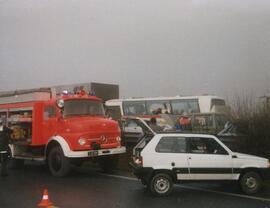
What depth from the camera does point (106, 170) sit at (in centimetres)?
1603

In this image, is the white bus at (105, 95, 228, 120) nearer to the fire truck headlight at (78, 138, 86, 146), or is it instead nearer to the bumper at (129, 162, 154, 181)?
the fire truck headlight at (78, 138, 86, 146)

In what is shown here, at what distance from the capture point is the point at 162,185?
11.2m

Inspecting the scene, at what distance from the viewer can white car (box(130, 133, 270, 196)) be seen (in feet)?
36.6

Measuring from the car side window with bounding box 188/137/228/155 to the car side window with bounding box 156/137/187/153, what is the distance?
0.18 meters

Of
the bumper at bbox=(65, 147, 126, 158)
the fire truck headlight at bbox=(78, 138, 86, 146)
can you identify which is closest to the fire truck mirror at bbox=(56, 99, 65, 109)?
the fire truck headlight at bbox=(78, 138, 86, 146)

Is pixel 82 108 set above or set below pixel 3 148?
above

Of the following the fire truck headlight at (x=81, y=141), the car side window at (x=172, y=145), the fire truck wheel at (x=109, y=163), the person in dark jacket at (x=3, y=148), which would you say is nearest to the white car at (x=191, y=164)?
the car side window at (x=172, y=145)

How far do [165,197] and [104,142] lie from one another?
14.5ft

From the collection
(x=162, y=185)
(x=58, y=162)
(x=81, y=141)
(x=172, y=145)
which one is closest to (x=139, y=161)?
(x=162, y=185)

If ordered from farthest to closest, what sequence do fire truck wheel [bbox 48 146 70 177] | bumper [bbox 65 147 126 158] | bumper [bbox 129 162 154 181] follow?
1. fire truck wheel [bbox 48 146 70 177]
2. bumper [bbox 65 147 126 158]
3. bumper [bbox 129 162 154 181]

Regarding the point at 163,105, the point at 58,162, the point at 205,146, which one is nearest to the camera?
the point at 205,146

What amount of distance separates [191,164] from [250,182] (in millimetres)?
1595

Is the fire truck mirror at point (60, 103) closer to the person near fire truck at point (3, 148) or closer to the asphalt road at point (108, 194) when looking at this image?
the person near fire truck at point (3, 148)

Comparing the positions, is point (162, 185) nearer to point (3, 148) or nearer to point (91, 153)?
point (91, 153)
